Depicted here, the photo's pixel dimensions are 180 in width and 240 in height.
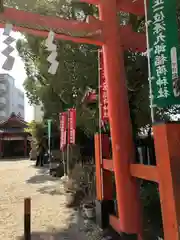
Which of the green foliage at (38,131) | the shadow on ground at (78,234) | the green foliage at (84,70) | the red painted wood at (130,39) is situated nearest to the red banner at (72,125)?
the green foliage at (84,70)

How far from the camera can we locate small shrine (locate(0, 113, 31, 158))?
28.2m

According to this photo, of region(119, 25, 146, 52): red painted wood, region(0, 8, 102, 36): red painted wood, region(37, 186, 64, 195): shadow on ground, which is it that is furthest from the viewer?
region(37, 186, 64, 195): shadow on ground

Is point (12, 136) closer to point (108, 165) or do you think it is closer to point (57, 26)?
point (108, 165)

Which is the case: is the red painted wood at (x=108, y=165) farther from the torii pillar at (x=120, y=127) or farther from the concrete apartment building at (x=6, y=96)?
the concrete apartment building at (x=6, y=96)

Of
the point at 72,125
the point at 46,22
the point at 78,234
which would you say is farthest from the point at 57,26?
the point at 72,125

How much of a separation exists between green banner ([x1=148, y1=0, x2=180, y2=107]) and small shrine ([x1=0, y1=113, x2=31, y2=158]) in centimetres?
2578

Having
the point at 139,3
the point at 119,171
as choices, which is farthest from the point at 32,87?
the point at 119,171

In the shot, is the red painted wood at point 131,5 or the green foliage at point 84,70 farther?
the green foliage at point 84,70

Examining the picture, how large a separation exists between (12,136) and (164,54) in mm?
26808

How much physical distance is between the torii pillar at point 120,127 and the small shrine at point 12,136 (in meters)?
24.6

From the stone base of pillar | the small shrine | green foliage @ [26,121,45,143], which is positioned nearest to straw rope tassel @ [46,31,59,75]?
the stone base of pillar

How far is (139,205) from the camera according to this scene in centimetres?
431

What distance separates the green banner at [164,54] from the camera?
320cm

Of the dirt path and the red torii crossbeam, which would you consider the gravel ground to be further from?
the red torii crossbeam
